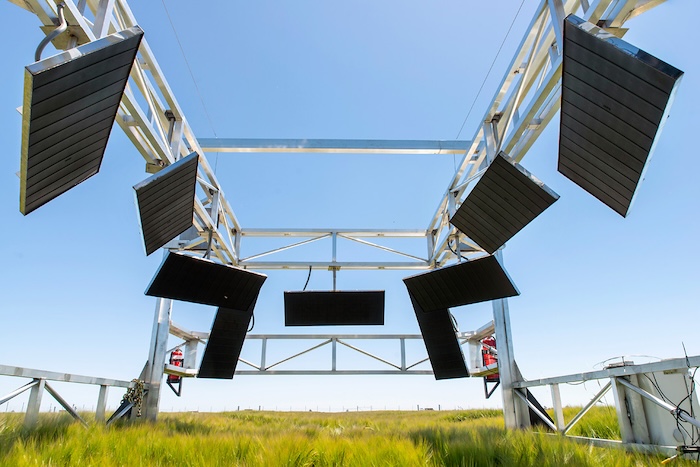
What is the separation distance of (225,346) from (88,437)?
6217 mm

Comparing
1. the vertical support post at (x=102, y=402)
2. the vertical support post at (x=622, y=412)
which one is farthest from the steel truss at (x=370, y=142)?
the vertical support post at (x=622, y=412)

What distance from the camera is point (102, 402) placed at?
785cm

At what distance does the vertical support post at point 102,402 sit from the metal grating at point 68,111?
4446mm

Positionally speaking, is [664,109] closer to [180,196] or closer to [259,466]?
[259,466]

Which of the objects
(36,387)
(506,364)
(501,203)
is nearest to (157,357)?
(36,387)

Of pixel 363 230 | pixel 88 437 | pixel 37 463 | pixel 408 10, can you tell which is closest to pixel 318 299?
pixel 363 230

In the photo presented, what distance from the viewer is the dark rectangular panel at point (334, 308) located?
37.9ft

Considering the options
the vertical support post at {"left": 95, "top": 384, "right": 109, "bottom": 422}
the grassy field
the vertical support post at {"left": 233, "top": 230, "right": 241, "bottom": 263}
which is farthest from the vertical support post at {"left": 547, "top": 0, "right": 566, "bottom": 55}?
the vertical support post at {"left": 233, "top": 230, "right": 241, "bottom": 263}

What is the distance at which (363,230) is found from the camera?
12094 mm

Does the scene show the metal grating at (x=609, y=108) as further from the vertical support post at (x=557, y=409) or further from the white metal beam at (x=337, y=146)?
the white metal beam at (x=337, y=146)

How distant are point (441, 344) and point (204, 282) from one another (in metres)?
6.48

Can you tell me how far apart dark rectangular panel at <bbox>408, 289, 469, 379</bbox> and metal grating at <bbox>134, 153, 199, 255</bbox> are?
6.37 m

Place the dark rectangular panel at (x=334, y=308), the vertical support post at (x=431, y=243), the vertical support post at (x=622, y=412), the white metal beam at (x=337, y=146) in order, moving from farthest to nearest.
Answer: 1. the vertical support post at (x=431, y=243)
2. the dark rectangular panel at (x=334, y=308)
3. the white metal beam at (x=337, y=146)
4. the vertical support post at (x=622, y=412)

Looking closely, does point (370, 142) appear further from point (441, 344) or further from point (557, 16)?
point (441, 344)
